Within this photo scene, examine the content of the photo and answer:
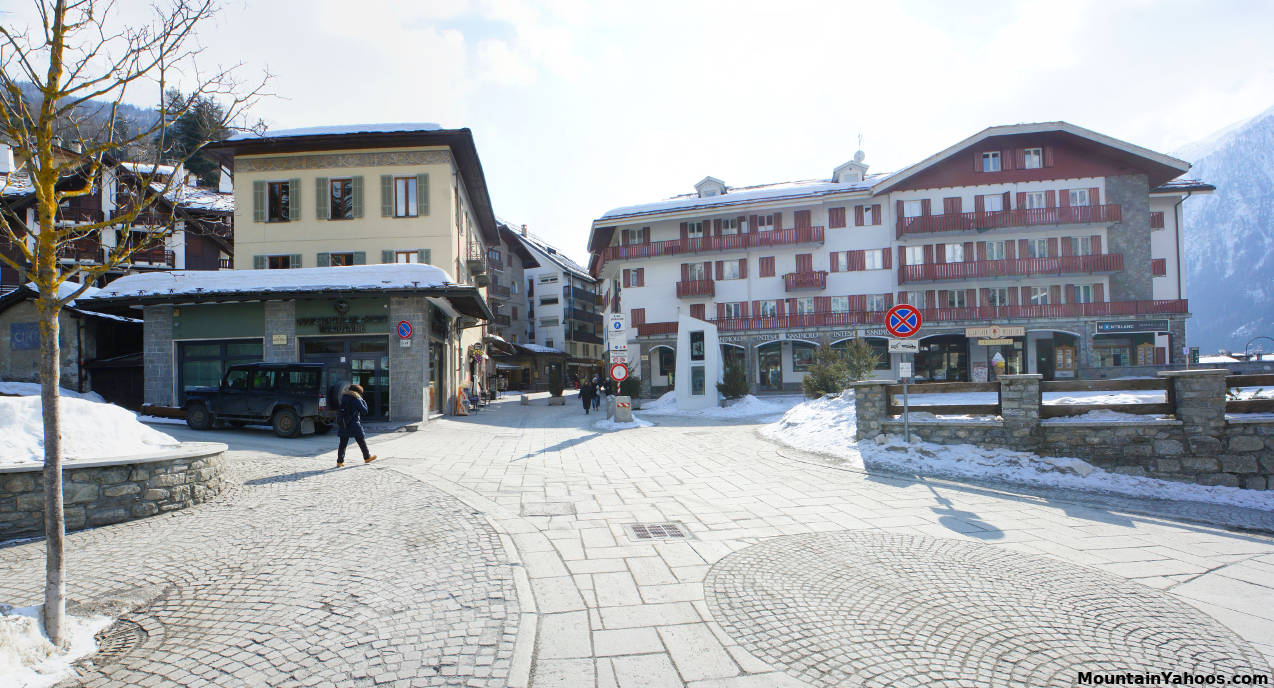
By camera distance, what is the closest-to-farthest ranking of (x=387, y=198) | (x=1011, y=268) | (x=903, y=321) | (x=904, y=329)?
(x=904, y=329)
(x=903, y=321)
(x=387, y=198)
(x=1011, y=268)

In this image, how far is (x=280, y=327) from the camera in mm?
17109

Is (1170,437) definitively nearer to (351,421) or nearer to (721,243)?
(351,421)

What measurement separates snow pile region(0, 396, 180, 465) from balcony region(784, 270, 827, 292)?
3423cm

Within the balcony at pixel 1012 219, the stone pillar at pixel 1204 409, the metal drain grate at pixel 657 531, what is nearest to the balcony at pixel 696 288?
the balcony at pixel 1012 219

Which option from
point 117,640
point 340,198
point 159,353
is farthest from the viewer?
point 340,198

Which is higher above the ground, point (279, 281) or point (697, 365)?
point (279, 281)

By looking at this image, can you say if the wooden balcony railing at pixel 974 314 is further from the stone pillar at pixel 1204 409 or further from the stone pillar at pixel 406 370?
the stone pillar at pixel 1204 409

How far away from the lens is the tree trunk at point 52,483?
11.3ft

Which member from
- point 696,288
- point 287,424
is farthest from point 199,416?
point 696,288

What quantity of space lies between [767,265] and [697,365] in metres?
17.0

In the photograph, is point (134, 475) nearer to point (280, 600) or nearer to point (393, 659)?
point (280, 600)

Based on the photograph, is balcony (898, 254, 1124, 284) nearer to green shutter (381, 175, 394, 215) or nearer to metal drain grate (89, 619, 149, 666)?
green shutter (381, 175, 394, 215)

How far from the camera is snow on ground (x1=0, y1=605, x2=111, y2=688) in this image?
9.87 ft

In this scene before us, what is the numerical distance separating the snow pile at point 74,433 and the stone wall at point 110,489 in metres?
0.18
